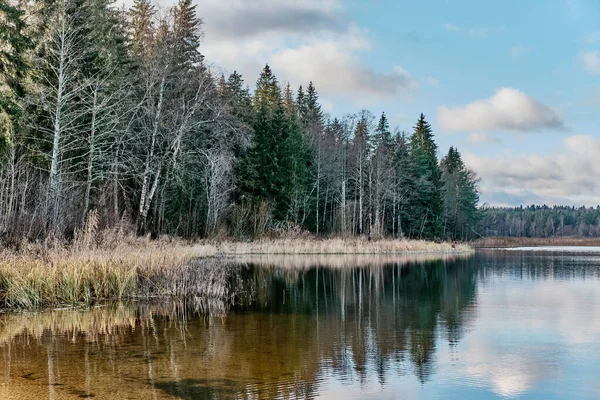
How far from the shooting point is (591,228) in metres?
152

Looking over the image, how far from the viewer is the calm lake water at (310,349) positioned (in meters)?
7.34

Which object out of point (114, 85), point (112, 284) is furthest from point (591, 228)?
point (112, 284)

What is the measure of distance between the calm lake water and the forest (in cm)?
576

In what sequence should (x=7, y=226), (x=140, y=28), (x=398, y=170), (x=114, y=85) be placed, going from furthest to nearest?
(x=398, y=170)
(x=140, y=28)
(x=114, y=85)
(x=7, y=226)

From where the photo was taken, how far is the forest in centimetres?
2173

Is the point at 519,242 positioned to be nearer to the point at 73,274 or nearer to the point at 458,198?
the point at 458,198

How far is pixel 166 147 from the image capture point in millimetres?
32188

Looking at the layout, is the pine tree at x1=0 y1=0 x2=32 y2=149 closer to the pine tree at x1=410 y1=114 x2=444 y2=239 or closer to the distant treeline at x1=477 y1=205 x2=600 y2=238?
the pine tree at x1=410 y1=114 x2=444 y2=239

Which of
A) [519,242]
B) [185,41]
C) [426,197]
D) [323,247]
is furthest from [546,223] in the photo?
[185,41]

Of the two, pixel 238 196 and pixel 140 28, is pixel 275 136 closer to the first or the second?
pixel 238 196

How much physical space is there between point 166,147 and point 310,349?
2459 centimetres

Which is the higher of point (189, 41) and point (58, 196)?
point (189, 41)

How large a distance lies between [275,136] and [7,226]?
33318 mm

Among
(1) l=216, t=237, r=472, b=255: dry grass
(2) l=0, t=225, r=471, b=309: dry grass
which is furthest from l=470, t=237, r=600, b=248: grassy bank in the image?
(2) l=0, t=225, r=471, b=309: dry grass
